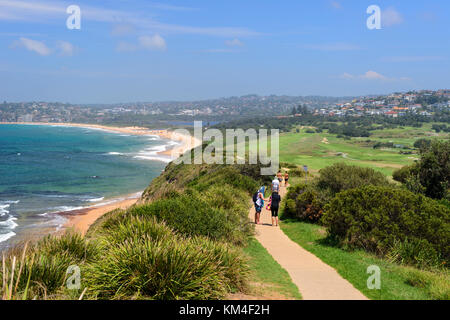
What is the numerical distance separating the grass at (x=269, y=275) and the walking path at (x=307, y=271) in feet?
0.51

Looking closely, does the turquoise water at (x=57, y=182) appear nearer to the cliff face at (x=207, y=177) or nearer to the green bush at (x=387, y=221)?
the cliff face at (x=207, y=177)

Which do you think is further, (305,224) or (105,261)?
(305,224)

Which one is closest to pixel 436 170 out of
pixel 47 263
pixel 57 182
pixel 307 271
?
pixel 307 271

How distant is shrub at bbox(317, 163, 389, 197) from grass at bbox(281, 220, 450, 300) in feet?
19.2

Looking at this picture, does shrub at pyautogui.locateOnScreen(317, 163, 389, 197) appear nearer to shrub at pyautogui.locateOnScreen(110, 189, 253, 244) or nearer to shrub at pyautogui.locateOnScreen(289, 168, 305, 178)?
shrub at pyautogui.locateOnScreen(110, 189, 253, 244)

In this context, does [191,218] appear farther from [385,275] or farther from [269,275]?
[385,275]

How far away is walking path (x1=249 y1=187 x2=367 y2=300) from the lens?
6.96m

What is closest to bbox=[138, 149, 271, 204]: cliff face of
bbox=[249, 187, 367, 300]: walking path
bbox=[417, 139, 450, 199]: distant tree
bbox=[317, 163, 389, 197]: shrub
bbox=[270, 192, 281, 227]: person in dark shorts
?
bbox=[270, 192, 281, 227]: person in dark shorts

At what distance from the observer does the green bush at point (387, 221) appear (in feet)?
32.8

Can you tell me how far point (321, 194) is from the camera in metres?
15.7
